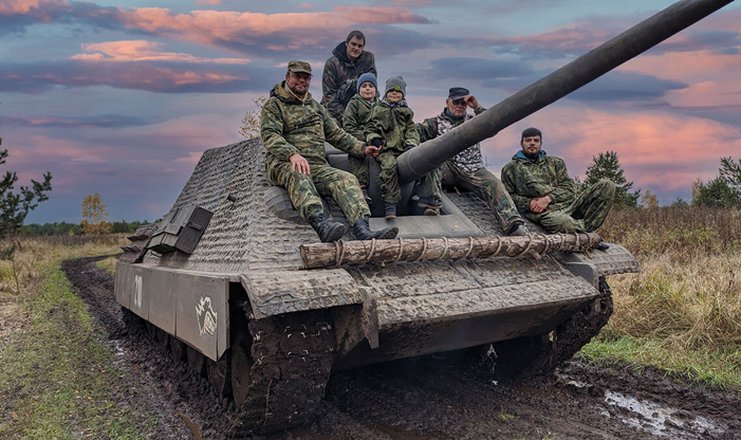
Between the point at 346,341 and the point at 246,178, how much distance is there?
1.82 meters

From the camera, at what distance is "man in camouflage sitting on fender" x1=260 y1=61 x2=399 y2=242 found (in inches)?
191

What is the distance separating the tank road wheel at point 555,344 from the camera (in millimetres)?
5832

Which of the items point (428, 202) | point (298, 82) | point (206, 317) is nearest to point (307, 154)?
point (298, 82)

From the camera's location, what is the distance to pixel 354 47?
8078mm

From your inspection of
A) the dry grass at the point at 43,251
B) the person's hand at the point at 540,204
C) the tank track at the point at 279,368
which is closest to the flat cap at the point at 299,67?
the tank track at the point at 279,368

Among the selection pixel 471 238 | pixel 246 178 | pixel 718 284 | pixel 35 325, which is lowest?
pixel 35 325

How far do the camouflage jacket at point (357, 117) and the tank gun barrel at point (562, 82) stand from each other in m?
0.87

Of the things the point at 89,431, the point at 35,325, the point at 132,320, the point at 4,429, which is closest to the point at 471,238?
the point at 89,431

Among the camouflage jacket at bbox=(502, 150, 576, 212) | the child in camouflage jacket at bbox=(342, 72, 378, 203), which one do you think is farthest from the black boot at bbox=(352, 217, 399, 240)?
the camouflage jacket at bbox=(502, 150, 576, 212)

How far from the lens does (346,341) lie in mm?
4453

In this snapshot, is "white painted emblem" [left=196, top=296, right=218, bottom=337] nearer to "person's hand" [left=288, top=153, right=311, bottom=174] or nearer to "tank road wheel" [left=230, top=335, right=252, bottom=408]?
"tank road wheel" [left=230, top=335, right=252, bottom=408]

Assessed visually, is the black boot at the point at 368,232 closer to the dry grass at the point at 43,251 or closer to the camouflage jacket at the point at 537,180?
the camouflage jacket at the point at 537,180

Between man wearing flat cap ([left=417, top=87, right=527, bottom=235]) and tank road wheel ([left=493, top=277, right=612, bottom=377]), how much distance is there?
977 millimetres

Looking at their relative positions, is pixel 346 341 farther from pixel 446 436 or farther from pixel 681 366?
pixel 681 366
